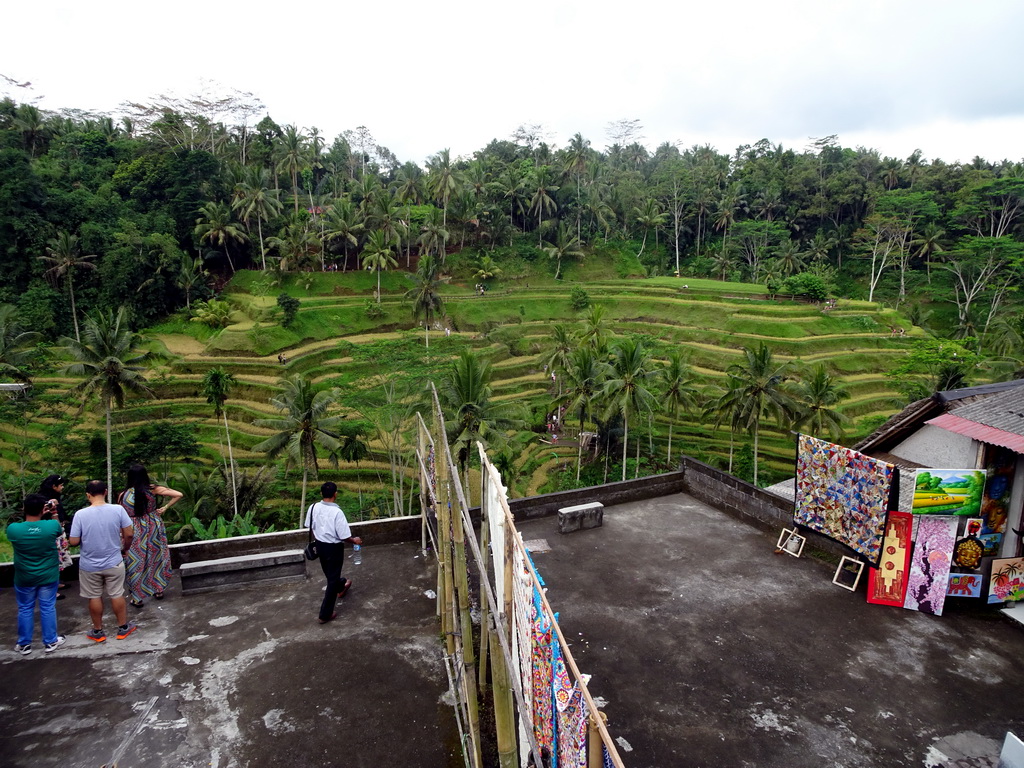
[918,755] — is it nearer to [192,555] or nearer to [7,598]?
[192,555]

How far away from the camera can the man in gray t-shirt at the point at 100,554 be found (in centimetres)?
590

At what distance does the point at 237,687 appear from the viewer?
5555 millimetres

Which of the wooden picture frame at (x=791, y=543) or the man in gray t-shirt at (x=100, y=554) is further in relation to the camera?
the wooden picture frame at (x=791, y=543)

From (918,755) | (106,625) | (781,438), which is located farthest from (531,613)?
(781,438)

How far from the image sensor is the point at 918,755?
217 inches

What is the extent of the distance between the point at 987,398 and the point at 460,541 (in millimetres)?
7374

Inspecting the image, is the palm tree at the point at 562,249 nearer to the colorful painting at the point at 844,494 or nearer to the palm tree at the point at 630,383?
the palm tree at the point at 630,383

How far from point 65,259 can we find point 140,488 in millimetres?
38032

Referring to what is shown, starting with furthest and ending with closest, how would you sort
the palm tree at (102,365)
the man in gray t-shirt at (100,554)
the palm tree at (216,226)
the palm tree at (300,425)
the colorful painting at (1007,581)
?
the palm tree at (216,226)
the palm tree at (102,365)
the palm tree at (300,425)
the colorful painting at (1007,581)
the man in gray t-shirt at (100,554)

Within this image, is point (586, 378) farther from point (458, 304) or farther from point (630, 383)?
point (458, 304)

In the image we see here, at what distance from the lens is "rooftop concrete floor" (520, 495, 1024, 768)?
5625mm

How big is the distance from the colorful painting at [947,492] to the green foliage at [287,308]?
111ft

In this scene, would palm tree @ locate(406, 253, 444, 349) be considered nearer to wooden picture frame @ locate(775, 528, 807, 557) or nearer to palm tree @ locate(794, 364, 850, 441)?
palm tree @ locate(794, 364, 850, 441)

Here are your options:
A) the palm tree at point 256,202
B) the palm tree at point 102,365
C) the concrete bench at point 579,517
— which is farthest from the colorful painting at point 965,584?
the palm tree at point 256,202
